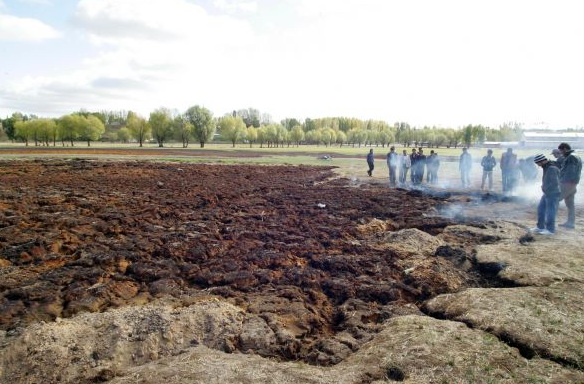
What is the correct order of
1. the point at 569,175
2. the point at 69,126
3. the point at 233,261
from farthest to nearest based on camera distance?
the point at 69,126 → the point at 569,175 → the point at 233,261

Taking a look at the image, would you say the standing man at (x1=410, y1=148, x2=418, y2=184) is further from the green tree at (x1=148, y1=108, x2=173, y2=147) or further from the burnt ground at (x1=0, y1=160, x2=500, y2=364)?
the green tree at (x1=148, y1=108, x2=173, y2=147)

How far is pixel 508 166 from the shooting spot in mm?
17328

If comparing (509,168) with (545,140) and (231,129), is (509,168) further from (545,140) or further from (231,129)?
(545,140)

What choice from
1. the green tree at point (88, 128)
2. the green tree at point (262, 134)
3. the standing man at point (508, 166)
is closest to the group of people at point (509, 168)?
the standing man at point (508, 166)

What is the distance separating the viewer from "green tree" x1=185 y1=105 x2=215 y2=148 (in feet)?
260

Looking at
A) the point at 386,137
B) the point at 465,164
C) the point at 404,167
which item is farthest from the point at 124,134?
the point at 465,164

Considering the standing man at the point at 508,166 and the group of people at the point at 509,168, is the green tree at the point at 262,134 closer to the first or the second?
the group of people at the point at 509,168

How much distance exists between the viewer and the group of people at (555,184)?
974 cm

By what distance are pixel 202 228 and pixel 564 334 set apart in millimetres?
8270

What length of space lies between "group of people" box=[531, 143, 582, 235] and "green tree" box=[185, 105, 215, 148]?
74.3 meters

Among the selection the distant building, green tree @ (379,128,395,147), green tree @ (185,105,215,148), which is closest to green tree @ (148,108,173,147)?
green tree @ (185,105,215,148)

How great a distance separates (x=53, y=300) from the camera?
18.9 feet

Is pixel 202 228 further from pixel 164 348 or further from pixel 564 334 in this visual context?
pixel 564 334

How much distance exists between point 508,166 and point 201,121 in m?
69.9
